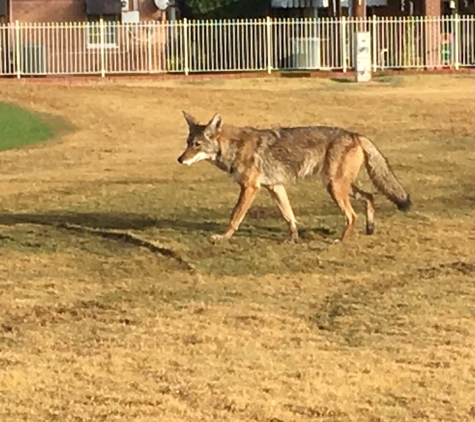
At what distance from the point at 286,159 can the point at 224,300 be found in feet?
8.75

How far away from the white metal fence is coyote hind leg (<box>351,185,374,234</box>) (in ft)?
72.8

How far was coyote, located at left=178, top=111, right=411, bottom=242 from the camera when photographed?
12.3 metres

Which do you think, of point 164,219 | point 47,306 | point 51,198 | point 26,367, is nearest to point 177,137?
point 51,198

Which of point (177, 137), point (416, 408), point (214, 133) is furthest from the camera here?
point (177, 137)

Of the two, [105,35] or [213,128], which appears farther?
[105,35]

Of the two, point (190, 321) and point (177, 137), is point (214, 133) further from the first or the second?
point (177, 137)

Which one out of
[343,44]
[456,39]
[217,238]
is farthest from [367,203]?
[456,39]

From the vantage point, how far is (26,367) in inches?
313

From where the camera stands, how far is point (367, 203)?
12.6 metres

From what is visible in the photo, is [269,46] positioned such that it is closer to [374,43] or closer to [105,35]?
[374,43]

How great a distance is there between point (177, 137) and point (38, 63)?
11448 millimetres

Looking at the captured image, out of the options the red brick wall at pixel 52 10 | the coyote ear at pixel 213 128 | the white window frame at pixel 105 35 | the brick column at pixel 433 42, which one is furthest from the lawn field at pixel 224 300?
the red brick wall at pixel 52 10

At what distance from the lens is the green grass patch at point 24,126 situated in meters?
24.0

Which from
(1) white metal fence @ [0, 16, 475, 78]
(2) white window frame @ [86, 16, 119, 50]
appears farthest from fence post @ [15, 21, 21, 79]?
(2) white window frame @ [86, 16, 119, 50]
